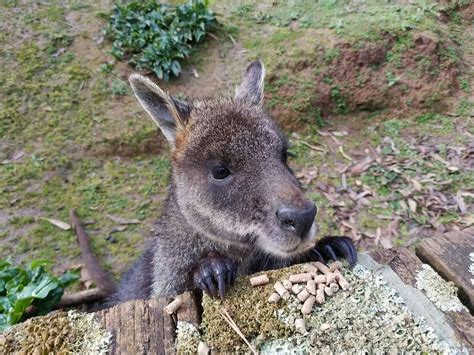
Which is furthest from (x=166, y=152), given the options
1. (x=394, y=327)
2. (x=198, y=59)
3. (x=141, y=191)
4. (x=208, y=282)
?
(x=394, y=327)

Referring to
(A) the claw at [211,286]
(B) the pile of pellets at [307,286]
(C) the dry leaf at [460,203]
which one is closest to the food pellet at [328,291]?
(B) the pile of pellets at [307,286]

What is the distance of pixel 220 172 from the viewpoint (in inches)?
124

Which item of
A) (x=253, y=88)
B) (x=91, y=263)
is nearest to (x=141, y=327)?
(x=253, y=88)

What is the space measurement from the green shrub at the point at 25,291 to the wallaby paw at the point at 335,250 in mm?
2312

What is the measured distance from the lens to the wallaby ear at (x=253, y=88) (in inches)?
154

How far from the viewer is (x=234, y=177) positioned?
3.07 metres

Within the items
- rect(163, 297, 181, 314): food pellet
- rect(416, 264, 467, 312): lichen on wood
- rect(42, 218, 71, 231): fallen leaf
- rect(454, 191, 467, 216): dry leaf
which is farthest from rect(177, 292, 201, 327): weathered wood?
rect(454, 191, 467, 216): dry leaf

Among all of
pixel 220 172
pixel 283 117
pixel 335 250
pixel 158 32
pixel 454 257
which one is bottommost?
pixel 283 117

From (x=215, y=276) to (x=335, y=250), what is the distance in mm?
923

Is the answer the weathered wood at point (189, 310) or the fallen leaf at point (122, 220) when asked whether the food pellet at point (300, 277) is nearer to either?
the weathered wood at point (189, 310)

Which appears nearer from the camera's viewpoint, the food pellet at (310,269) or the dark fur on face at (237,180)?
the food pellet at (310,269)

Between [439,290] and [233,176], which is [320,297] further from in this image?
[233,176]

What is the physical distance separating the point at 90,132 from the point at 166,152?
3.96 feet

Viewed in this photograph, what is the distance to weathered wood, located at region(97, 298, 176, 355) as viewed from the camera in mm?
2287
